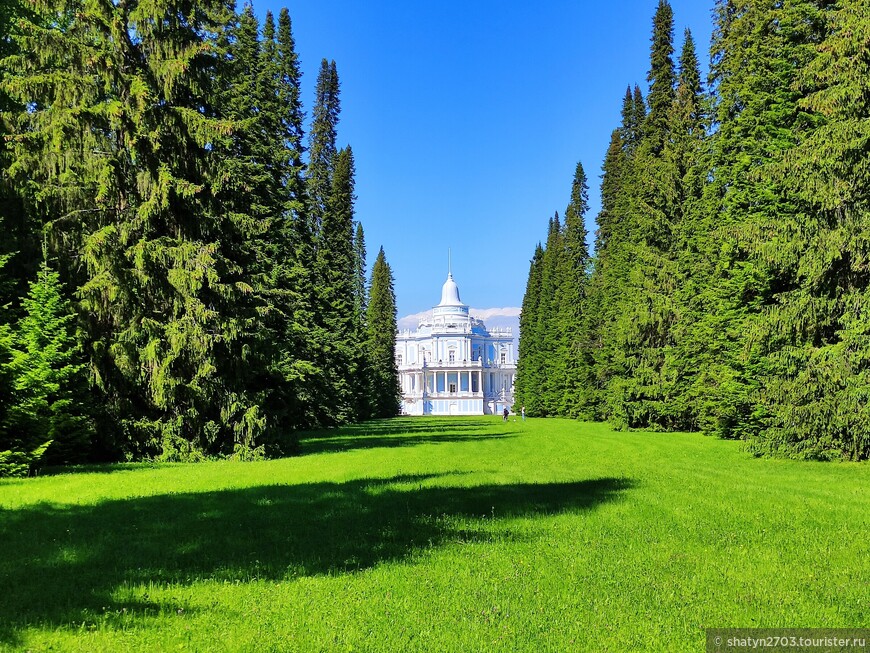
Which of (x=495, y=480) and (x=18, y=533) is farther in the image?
(x=495, y=480)

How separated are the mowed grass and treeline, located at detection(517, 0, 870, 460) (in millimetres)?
4643

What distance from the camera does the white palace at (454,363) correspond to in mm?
87438

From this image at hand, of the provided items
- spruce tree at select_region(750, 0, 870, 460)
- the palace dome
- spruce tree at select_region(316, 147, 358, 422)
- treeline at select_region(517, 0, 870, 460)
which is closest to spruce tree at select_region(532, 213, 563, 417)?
treeline at select_region(517, 0, 870, 460)

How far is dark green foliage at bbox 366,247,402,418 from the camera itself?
55.0 meters

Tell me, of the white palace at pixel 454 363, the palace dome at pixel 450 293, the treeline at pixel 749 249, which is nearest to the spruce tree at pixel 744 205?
the treeline at pixel 749 249

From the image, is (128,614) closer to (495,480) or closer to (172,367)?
(495,480)

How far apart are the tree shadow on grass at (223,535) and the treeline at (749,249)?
25.0 feet

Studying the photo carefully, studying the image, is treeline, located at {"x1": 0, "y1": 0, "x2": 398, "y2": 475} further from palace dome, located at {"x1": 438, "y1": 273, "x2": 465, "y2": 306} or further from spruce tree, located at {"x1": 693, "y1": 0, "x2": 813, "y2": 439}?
palace dome, located at {"x1": 438, "y1": 273, "x2": 465, "y2": 306}

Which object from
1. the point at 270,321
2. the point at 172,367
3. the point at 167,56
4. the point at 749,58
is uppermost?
the point at 749,58

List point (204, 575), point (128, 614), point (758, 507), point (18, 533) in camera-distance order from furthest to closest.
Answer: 1. point (758, 507)
2. point (18, 533)
3. point (204, 575)
4. point (128, 614)

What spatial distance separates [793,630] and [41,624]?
4720 millimetres

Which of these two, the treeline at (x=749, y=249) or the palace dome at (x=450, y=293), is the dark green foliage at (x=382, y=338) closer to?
the treeline at (x=749, y=249)

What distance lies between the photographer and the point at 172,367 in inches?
614

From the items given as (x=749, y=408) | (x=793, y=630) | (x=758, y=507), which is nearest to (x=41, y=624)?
(x=793, y=630)
